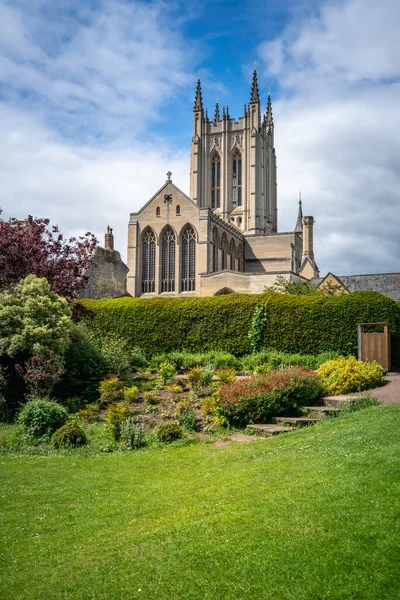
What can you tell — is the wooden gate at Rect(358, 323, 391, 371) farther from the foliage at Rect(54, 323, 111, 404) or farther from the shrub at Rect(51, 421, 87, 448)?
the shrub at Rect(51, 421, 87, 448)

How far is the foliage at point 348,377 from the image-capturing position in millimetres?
14320

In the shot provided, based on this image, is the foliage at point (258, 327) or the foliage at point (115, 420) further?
the foliage at point (258, 327)

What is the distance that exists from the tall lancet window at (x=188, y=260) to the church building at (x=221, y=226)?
0.31ft

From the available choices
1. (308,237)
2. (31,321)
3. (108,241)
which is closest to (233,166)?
(308,237)

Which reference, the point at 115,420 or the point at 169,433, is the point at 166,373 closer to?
the point at 115,420

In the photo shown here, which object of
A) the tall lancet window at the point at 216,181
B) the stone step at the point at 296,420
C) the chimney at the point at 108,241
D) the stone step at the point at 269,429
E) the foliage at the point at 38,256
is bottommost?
the stone step at the point at 269,429

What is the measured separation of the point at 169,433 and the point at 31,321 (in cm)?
637

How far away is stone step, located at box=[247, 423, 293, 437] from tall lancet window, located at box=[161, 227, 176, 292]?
3851 cm

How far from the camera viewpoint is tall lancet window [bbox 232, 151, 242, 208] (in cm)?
7056

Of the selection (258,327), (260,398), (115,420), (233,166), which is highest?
(233,166)

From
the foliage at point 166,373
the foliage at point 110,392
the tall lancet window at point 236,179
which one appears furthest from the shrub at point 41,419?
the tall lancet window at point 236,179

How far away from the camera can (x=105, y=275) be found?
2973cm

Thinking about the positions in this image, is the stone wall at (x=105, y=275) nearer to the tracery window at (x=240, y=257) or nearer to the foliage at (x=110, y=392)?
the foliage at (x=110, y=392)

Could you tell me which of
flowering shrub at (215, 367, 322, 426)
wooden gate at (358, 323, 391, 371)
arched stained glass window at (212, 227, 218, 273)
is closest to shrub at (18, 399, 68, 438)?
flowering shrub at (215, 367, 322, 426)
